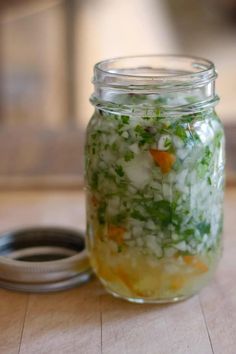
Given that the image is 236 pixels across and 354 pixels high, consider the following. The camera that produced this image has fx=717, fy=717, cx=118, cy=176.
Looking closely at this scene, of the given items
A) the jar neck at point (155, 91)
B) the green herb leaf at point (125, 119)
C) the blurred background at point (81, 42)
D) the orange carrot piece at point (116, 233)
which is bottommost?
the blurred background at point (81, 42)

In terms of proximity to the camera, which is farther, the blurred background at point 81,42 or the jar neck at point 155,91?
the blurred background at point 81,42

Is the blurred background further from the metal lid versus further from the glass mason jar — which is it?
the glass mason jar

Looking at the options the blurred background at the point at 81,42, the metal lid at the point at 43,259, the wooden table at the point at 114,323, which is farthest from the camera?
the blurred background at the point at 81,42

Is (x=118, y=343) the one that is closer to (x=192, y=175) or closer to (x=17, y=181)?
(x=192, y=175)

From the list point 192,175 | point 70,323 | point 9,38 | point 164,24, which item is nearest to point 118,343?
A: point 70,323

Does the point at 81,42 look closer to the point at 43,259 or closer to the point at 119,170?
the point at 43,259

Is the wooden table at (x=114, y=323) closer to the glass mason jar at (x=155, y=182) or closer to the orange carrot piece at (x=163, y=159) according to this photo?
the glass mason jar at (x=155, y=182)

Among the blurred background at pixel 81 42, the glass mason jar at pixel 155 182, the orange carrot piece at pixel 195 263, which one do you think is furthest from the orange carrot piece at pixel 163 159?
the blurred background at pixel 81 42

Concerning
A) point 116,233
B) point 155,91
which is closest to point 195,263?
point 116,233
